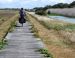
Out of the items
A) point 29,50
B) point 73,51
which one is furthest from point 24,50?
point 73,51

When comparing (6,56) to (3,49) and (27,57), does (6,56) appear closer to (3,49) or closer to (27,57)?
(27,57)

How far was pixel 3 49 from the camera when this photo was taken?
1502 centimetres

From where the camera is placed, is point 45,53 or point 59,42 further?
point 59,42

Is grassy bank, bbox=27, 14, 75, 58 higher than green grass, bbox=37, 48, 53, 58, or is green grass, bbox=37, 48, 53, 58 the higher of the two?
green grass, bbox=37, 48, 53, 58

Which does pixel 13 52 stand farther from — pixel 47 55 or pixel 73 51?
pixel 73 51

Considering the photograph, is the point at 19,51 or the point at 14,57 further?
the point at 19,51

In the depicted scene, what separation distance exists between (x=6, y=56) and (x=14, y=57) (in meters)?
0.46

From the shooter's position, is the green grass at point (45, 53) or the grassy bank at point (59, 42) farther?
the grassy bank at point (59, 42)

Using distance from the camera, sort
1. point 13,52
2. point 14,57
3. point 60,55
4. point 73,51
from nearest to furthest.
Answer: point 14,57 → point 13,52 → point 60,55 → point 73,51

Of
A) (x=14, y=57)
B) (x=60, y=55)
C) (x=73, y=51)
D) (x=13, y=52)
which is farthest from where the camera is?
(x=73, y=51)

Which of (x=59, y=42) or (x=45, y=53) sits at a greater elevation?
(x=45, y=53)

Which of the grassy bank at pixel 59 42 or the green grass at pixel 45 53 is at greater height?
the green grass at pixel 45 53

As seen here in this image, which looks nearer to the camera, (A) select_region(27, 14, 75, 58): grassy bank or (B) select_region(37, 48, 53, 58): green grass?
(B) select_region(37, 48, 53, 58): green grass

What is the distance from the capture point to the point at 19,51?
1423cm
